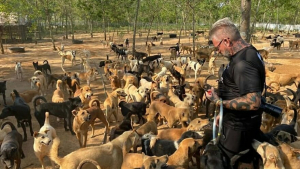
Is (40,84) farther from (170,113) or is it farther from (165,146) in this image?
(165,146)

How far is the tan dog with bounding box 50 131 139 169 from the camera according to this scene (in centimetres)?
452

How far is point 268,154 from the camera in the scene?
124 inches

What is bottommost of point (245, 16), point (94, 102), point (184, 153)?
point (184, 153)

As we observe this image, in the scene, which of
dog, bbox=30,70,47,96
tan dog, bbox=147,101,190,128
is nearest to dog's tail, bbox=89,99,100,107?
tan dog, bbox=147,101,190,128

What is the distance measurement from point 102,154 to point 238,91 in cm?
313

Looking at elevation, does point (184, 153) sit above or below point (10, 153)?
above

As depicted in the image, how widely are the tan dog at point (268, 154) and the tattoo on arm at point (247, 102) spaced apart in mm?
583

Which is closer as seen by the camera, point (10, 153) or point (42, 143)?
point (10, 153)

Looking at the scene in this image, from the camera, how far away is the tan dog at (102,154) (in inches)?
178

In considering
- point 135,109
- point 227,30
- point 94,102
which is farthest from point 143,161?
point 94,102

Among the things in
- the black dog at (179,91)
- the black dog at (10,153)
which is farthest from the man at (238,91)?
the black dog at (179,91)

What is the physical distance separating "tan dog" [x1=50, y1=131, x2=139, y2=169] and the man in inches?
103

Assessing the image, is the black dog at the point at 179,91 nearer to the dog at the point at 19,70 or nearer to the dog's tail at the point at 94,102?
the dog's tail at the point at 94,102

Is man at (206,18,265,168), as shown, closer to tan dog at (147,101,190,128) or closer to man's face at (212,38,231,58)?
man's face at (212,38,231,58)
